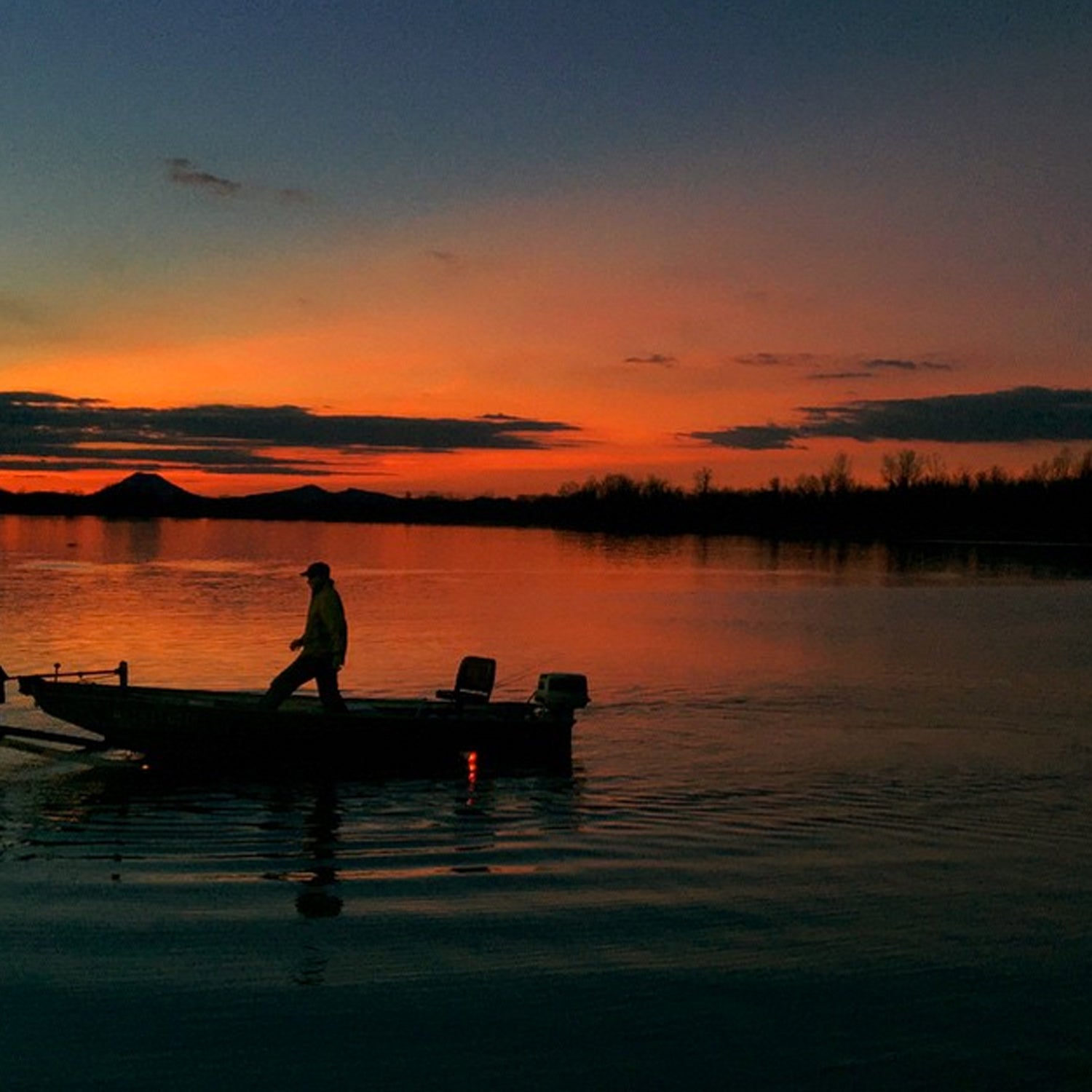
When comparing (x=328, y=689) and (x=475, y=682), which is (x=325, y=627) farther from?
(x=475, y=682)

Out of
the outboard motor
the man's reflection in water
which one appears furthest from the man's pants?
the outboard motor

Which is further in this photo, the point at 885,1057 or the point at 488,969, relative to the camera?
the point at 488,969

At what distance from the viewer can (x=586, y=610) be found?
160ft

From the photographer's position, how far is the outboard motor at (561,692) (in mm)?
17328

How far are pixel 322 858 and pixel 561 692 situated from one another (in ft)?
A: 18.9

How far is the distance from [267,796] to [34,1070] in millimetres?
7973

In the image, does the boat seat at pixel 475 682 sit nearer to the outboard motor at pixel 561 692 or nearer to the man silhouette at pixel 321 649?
the outboard motor at pixel 561 692

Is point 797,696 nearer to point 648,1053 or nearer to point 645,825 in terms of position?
point 645,825

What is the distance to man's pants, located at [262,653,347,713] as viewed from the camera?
16.3 metres

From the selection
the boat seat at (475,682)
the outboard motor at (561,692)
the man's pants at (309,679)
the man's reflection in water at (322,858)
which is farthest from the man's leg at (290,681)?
the outboard motor at (561,692)

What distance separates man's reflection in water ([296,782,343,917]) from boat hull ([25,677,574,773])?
0.72 m

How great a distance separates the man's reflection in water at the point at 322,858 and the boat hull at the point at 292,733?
72 centimetres

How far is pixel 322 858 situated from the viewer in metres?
12.2

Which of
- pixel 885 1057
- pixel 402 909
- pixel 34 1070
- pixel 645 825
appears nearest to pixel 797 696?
pixel 645 825
